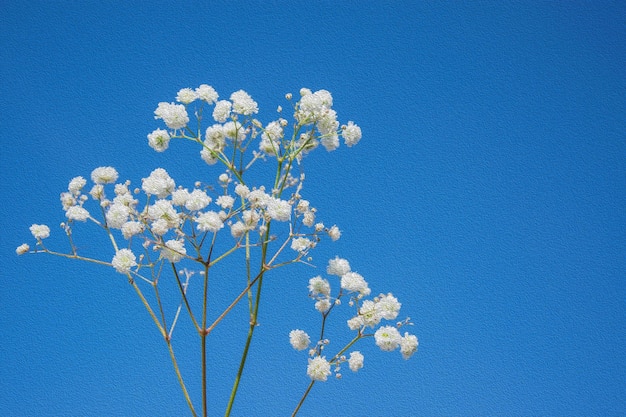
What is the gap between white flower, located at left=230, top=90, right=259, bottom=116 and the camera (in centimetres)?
320

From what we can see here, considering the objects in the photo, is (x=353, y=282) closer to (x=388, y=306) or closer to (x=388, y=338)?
(x=388, y=306)

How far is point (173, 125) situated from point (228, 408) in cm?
152

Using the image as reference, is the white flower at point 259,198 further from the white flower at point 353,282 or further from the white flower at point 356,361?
the white flower at point 356,361

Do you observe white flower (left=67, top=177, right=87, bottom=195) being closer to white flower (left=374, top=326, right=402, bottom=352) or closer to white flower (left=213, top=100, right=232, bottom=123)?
white flower (left=213, top=100, right=232, bottom=123)

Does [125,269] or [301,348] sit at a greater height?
[125,269]

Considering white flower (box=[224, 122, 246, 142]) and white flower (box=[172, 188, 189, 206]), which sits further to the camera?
white flower (box=[224, 122, 246, 142])

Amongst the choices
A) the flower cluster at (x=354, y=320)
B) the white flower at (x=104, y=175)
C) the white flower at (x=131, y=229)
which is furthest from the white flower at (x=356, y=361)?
the white flower at (x=104, y=175)

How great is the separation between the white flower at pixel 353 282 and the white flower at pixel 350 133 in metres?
0.76

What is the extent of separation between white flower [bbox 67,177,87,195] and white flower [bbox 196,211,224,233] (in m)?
0.77

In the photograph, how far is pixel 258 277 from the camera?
2.88 metres

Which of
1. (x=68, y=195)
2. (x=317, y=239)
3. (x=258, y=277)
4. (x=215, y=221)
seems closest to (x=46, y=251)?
(x=68, y=195)

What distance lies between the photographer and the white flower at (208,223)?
2813mm

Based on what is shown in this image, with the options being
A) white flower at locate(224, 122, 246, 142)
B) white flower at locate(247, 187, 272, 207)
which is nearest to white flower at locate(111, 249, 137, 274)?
white flower at locate(247, 187, 272, 207)

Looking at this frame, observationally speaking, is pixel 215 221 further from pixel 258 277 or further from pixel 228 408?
pixel 228 408
